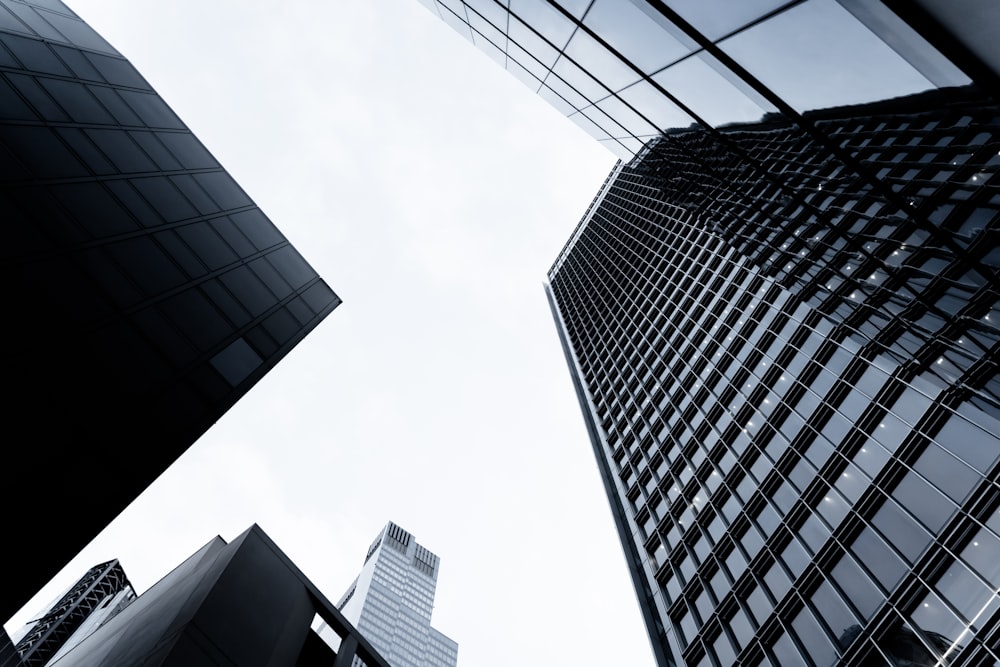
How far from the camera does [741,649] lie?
2412 cm

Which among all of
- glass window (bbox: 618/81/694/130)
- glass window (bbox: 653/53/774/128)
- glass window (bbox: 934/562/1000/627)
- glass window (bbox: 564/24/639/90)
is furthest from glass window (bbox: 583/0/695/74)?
glass window (bbox: 934/562/1000/627)

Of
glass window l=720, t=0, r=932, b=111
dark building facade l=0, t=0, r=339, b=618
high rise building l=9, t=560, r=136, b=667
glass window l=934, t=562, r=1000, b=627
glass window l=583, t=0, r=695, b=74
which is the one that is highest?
glass window l=583, t=0, r=695, b=74

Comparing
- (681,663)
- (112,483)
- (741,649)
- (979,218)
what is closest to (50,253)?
(112,483)

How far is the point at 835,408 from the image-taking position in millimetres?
25547

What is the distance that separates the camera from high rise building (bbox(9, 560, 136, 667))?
44.7 m

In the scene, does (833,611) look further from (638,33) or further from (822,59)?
(638,33)

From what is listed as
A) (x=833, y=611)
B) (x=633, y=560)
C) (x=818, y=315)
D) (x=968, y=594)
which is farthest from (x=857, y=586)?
(x=633, y=560)

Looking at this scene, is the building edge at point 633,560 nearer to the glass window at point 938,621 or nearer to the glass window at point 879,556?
the glass window at point 879,556

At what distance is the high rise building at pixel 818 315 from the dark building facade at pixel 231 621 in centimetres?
1510

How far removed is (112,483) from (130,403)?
5.88 feet

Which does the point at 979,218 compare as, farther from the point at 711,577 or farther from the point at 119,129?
the point at 119,129

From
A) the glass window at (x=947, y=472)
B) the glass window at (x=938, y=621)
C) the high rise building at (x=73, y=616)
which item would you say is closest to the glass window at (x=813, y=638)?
the glass window at (x=938, y=621)

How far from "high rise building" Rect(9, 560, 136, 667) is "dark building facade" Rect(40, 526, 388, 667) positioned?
35.2m

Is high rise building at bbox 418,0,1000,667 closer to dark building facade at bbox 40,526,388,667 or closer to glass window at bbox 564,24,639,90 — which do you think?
glass window at bbox 564,24,639,90
